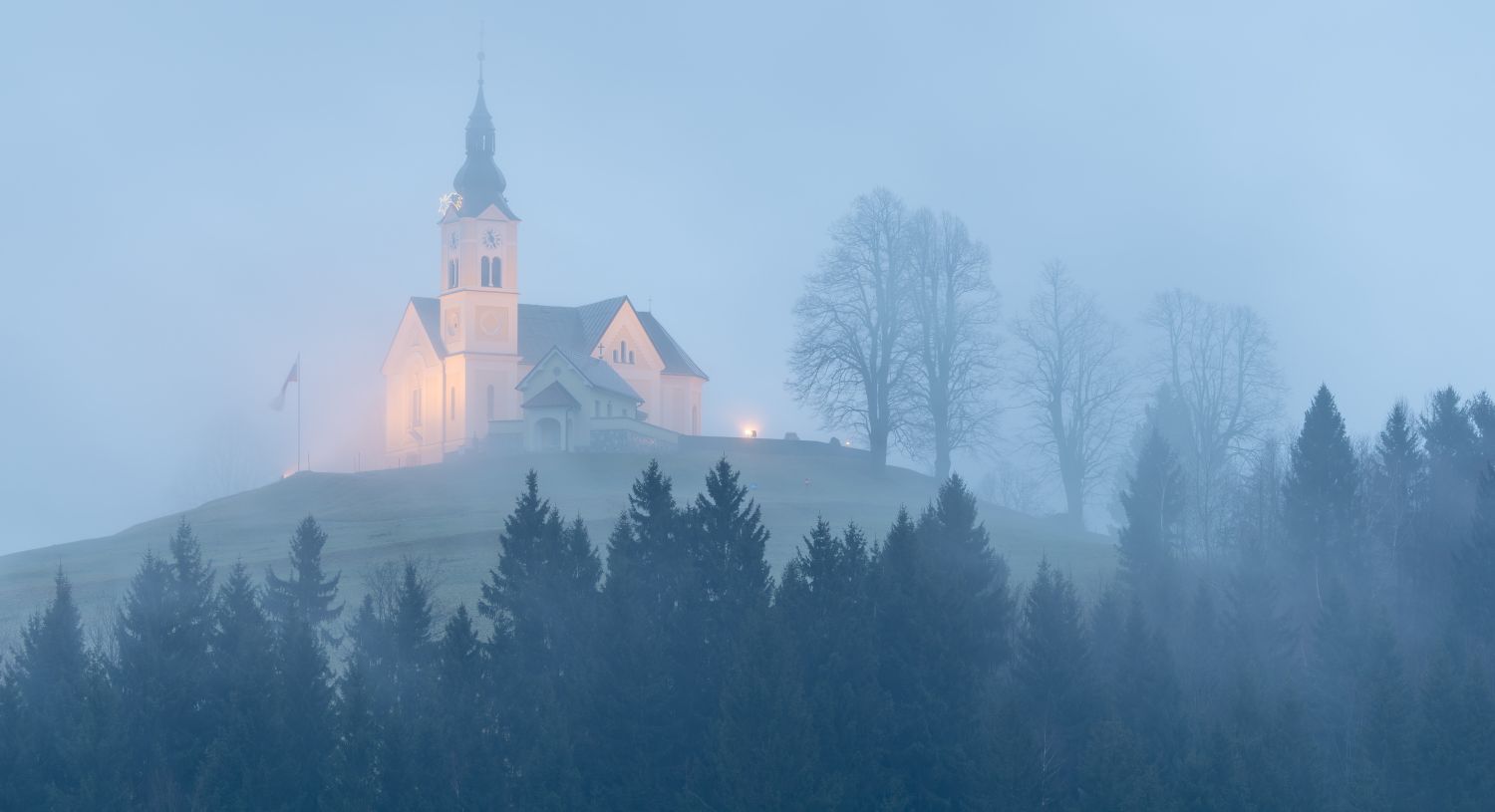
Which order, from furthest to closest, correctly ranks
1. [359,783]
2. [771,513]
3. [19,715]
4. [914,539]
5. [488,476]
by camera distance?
[488,476] < [771,513] < [914,539] < [19,715] < [359,783]

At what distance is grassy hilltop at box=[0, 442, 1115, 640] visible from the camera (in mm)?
57312

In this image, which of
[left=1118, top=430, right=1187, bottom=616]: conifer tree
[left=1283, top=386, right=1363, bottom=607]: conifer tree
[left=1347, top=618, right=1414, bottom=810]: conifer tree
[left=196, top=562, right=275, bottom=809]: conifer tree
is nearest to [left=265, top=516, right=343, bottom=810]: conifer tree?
[left=196, top=562, right=275, bottom=809]: conifer tree

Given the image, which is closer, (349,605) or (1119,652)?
(1119,652)

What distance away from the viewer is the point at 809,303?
80125 millimetres

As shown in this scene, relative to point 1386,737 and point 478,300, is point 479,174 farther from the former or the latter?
point 1386,737

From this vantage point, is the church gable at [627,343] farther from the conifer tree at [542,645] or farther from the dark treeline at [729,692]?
the conifer tree at [542,645]

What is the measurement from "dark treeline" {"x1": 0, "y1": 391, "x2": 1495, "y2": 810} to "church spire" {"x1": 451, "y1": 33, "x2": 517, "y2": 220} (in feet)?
150

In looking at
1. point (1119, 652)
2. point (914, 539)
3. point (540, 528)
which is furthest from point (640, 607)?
point (1119, 652)

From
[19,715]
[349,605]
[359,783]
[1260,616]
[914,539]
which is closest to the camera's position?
[359,783]

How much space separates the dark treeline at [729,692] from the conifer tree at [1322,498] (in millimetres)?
6546

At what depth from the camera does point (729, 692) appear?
35.8 meters

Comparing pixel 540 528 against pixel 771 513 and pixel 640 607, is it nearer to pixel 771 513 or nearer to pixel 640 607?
pixel 640 607

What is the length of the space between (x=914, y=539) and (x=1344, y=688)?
12.1 meters

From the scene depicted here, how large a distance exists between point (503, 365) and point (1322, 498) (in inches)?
1841
